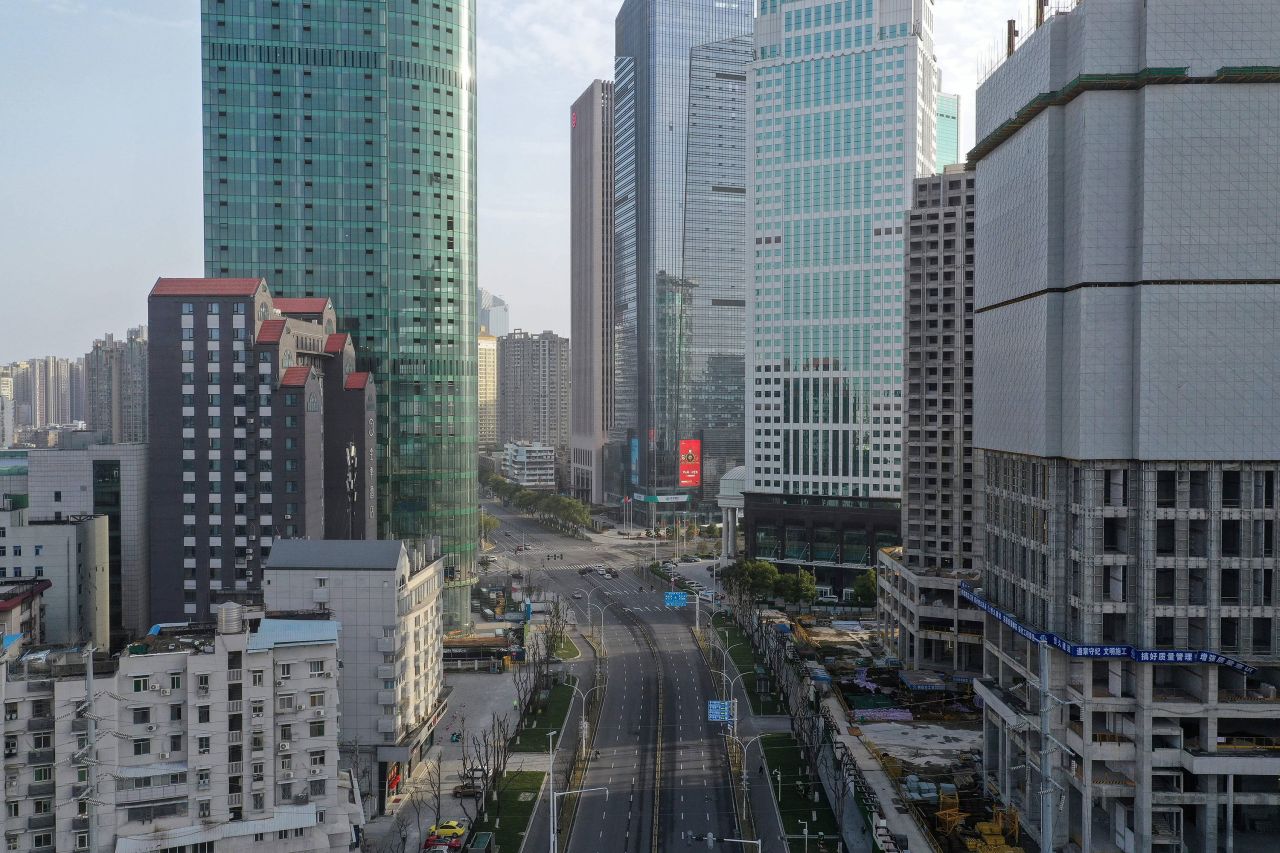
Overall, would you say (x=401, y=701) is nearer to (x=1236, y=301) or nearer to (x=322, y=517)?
(x=322, y=517)

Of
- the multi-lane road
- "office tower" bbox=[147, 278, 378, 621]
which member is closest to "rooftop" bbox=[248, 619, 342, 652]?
the multi-lane road

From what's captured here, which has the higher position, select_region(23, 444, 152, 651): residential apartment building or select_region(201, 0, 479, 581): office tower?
select_region(201, 0, 479, 581): office tower

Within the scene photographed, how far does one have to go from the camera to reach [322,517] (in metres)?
98.0

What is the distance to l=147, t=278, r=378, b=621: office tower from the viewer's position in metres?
91.7

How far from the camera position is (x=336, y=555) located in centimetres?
7288

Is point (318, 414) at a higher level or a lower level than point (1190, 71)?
lower

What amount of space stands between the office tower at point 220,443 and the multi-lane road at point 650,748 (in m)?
32.5

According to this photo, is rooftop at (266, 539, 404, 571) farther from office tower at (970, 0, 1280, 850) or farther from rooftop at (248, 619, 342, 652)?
office tower at (970, 0, 1280, 850)

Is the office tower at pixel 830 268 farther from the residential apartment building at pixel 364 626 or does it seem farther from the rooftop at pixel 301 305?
the residential apartment building at pixel 364 626

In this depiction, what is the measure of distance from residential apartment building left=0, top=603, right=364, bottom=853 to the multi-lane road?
15770 millimetres

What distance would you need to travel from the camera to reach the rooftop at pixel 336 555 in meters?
72.1

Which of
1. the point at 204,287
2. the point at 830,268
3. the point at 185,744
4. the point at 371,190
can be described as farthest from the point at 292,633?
the point at 830,268

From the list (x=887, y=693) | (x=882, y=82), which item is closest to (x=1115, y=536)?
(x=887, y=693)

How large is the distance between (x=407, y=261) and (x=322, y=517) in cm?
3322
